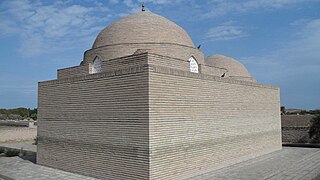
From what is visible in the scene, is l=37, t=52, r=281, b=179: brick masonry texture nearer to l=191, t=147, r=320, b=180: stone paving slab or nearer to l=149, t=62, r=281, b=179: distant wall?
l=149, t=62, r=281, b=179: distant wall

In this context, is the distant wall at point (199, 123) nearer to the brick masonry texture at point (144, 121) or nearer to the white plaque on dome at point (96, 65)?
the brick masonry texture at point (144, 121)

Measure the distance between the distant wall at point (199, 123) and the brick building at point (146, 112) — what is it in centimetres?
3

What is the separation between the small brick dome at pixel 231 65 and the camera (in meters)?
19.5

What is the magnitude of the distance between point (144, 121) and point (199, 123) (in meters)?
2.40

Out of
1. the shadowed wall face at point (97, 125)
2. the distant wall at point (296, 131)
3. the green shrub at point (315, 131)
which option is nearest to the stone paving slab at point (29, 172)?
the shadowed wall face at point (97, 125)

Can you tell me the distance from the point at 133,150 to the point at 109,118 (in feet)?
4.53

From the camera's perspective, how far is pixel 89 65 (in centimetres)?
1186

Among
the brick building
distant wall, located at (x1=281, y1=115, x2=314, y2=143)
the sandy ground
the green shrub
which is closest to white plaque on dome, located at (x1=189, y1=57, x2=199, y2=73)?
the brick building

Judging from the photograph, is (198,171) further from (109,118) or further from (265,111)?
(265,111)

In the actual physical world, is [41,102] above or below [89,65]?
below

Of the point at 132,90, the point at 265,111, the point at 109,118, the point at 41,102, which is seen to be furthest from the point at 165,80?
the point at 265,111

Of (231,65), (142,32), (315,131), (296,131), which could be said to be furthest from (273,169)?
(296,131)

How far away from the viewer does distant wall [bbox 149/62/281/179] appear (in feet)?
27.2

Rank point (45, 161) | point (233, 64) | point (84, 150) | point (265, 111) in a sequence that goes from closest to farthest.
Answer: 1. point (84, 150)
2. point (45, 161)
3. point (265, 111)
4. point (233, 64)
